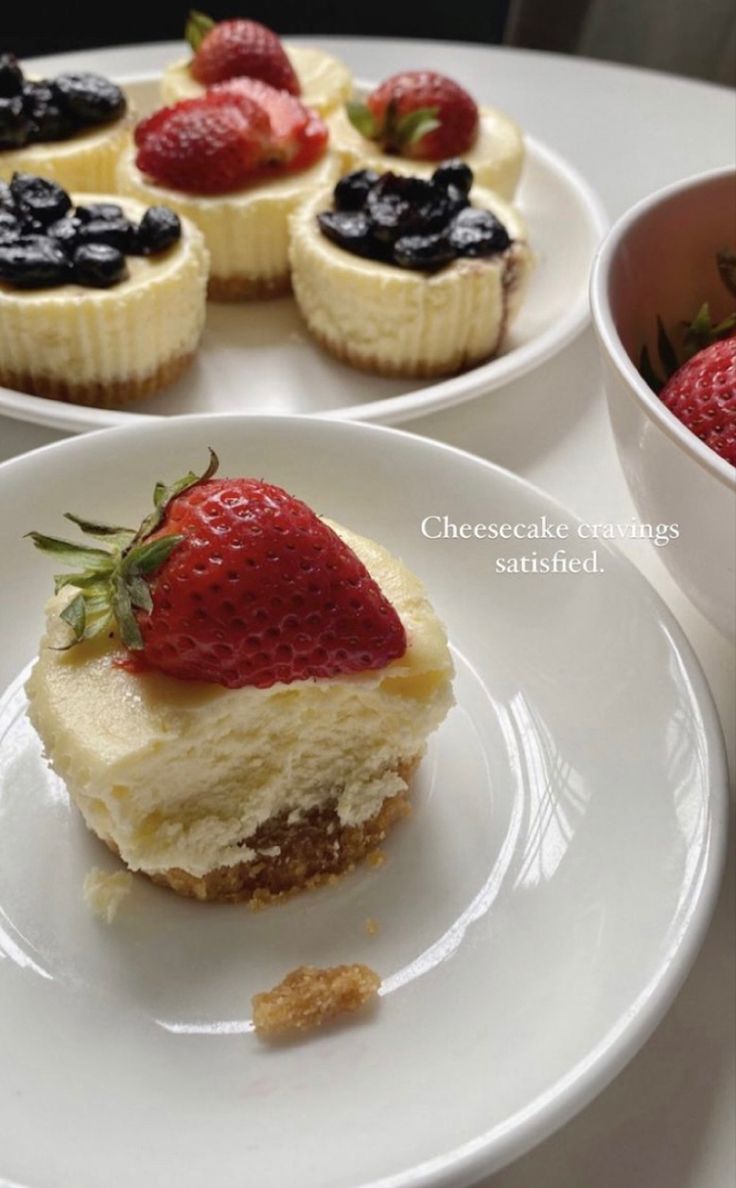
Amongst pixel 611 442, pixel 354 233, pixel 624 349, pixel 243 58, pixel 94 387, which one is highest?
pixel 624 349

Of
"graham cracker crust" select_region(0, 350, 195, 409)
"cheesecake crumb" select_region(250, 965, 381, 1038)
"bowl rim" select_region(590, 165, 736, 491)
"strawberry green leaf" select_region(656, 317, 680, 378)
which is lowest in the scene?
"graham cracker crust" select_region(0, 350, 195, 409)

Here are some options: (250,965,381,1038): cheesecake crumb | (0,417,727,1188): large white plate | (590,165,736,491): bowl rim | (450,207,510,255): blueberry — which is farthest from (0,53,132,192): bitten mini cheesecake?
(250,965,381,1038): cheesecake crumb

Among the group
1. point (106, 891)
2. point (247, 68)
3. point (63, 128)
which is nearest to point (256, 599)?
point (106, 891)

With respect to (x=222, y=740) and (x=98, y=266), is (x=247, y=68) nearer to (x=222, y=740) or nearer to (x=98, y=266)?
(x=98, y=266)

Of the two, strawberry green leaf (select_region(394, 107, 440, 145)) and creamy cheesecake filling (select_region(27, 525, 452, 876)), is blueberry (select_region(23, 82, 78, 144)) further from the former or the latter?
creamy cheesecake filling (select_region(27, 525, 452, 876))

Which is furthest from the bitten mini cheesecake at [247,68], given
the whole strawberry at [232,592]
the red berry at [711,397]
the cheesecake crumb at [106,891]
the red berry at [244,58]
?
the cheesecake crumb at [106,891]

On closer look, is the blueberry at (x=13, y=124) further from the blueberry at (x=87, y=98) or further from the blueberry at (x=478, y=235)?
the blueberry at (x=478, y=235)
